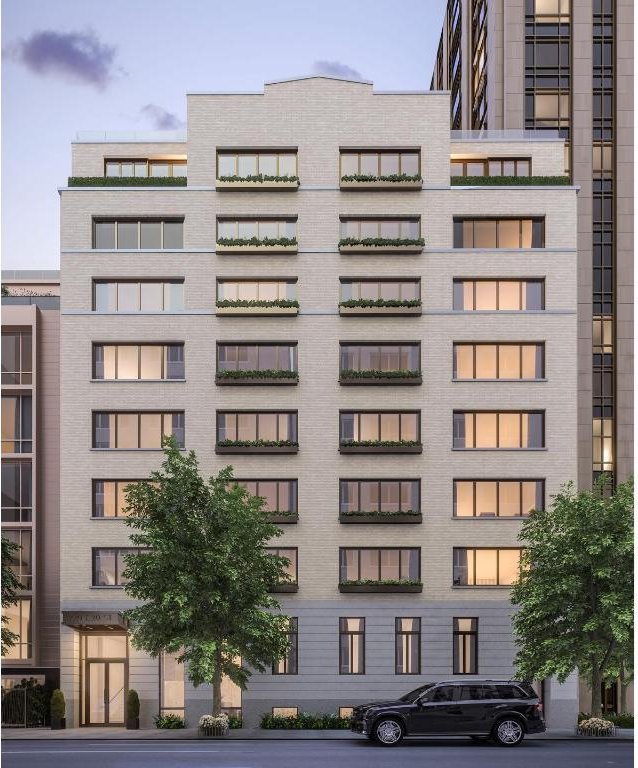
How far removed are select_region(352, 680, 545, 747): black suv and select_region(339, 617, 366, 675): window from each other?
40.5ft

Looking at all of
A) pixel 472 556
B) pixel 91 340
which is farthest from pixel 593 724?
pixel 91 340

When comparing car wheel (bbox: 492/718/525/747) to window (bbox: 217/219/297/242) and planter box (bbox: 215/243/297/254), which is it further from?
window (bbox: 217/219/297/242)

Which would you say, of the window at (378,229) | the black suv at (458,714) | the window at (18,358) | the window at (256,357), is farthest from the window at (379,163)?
the black suv at (458,714)

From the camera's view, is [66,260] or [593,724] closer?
[593,724]

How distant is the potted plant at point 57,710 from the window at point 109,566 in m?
5.10

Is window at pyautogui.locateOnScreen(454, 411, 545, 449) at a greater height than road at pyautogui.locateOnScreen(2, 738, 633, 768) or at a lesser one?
greater

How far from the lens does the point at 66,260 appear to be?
44969 mm

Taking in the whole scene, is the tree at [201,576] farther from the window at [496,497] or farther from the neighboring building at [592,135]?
the neighboring building at [592,135]

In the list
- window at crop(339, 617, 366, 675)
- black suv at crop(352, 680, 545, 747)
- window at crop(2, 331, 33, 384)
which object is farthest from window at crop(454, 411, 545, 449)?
window at crop(2, 331, 33, 384)

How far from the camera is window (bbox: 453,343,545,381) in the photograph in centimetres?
4447

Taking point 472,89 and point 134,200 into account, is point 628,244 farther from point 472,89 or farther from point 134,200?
point 134,200

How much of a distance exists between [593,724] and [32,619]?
2604cm

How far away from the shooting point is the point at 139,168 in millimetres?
46938

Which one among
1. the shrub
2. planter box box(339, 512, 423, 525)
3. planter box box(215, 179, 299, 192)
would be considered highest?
planter box box(215, 179, 299, 192)
